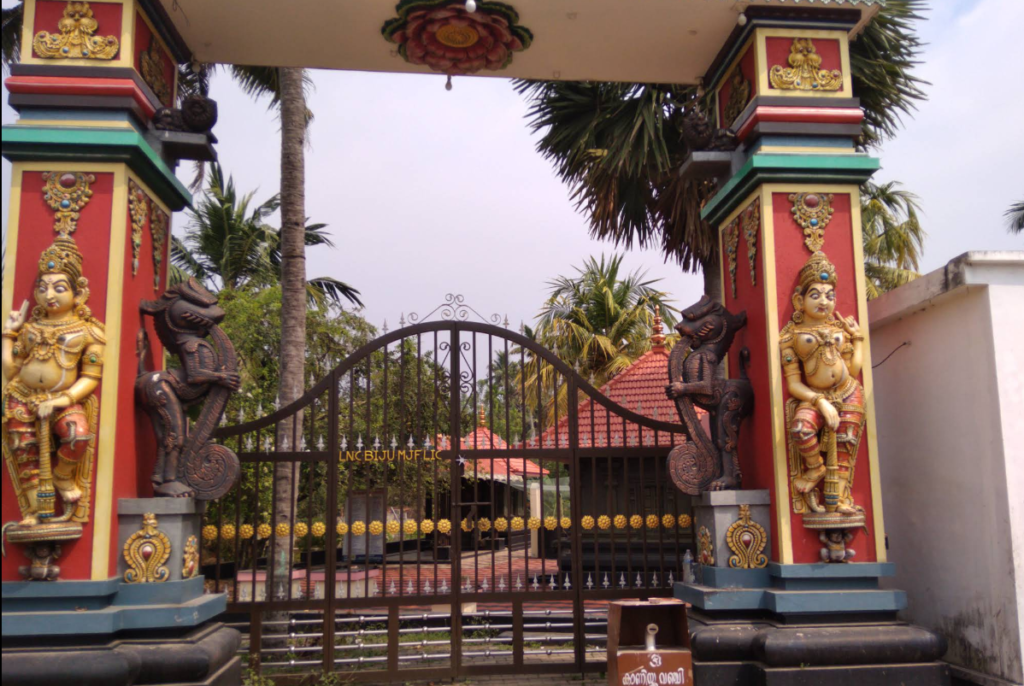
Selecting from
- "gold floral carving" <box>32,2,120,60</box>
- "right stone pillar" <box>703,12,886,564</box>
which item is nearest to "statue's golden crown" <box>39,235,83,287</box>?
"gold floral carving" <box>32,2,120,60</box>

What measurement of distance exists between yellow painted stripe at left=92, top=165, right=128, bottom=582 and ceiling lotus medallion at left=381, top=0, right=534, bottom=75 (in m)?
2.24

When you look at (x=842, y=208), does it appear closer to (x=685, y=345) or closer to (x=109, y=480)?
(x=685, y=345)

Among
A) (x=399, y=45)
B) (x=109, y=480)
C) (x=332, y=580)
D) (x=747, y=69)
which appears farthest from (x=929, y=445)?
(x=109, y=480)

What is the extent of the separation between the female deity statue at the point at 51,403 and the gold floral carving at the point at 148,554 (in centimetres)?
35

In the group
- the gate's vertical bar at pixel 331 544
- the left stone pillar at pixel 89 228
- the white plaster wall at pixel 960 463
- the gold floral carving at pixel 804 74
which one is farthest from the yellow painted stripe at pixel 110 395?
the white plaster wall at pixel 960 463

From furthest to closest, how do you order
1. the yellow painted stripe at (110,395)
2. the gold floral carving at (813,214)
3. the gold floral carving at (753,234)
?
the gold floral carving at (753,234) → the gold floral carving at (813,214) → the yellow painted stripe at (110,395)

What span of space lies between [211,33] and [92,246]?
202 cm

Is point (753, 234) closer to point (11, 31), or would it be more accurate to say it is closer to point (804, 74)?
point (804, 74)

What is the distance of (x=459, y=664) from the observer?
20.3ft

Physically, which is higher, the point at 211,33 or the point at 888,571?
the point at 211,33

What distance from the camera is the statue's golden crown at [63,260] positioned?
4938 mm

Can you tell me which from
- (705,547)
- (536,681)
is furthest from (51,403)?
(705,547)

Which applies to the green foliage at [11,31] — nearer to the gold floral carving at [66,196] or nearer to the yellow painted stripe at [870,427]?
the gold floral carving at [66,196]

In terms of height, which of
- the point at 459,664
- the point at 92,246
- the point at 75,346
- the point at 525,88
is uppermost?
the point at 525,88
